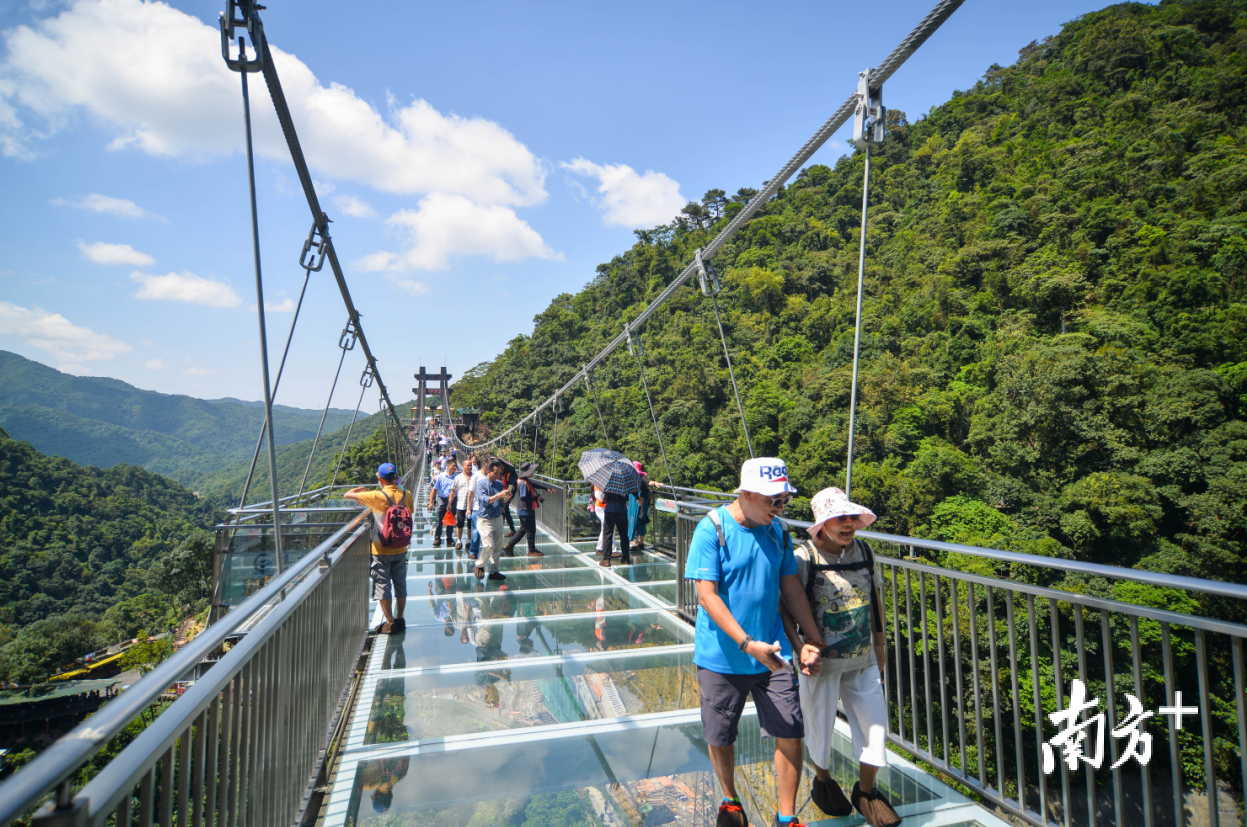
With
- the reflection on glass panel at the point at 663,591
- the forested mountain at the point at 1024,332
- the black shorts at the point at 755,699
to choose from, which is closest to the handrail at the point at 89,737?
the black shorts at the point at 755,699

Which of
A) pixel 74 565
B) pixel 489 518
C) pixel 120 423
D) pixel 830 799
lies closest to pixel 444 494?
pixel 489 518

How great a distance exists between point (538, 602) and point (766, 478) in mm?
3919

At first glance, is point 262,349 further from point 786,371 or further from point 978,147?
point 978,147

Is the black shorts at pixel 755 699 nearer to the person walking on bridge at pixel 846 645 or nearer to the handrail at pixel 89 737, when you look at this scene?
the person walking on bridge at pixel 846 645

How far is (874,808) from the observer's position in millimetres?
2459

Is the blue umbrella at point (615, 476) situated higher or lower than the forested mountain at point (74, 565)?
higher

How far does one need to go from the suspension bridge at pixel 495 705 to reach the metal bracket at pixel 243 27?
0.01 metres

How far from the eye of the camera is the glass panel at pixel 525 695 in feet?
10.8

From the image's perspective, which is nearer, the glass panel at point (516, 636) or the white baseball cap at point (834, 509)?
the white baseball cap at point (834, 509)

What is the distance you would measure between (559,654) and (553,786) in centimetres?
173

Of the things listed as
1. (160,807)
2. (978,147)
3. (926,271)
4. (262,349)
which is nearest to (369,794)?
(160,807)

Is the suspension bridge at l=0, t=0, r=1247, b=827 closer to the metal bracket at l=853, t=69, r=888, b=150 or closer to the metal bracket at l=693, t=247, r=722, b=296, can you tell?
the metal bracket at l=853, t=69, r=888, b=150

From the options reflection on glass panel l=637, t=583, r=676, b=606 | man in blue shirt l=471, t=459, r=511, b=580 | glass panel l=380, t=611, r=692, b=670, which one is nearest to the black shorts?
glass panel l=380, t=611, r=692, b=670

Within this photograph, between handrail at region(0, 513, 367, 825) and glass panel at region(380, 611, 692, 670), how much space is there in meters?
2.89
